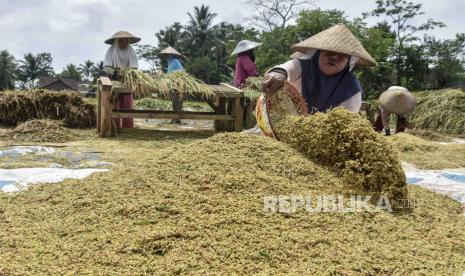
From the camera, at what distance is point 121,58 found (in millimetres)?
6160

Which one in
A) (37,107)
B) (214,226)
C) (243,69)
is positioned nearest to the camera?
(214,226)

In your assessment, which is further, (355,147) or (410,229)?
(355,147)

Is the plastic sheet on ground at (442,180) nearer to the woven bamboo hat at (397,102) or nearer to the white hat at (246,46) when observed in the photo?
the woven bamboo hat at (397,102)

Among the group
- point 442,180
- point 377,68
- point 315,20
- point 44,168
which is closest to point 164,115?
point 44,168

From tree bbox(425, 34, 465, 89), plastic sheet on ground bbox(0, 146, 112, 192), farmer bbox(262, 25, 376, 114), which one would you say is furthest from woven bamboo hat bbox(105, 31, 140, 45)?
tree bbox(425, 34, 465, 89)

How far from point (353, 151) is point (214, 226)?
3.09 feet

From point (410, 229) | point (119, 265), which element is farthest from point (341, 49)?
point (119, 265)

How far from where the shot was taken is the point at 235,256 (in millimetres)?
1538

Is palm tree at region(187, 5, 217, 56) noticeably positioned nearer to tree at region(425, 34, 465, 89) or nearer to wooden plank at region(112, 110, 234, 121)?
tree at region(425, 34, 465, 89)

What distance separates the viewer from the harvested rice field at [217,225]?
4.99 feet

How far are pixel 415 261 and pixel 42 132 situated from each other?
4215 millimetres

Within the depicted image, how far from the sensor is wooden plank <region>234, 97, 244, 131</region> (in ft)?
19.5

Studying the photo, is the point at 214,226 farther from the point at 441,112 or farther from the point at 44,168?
the point at 441,112

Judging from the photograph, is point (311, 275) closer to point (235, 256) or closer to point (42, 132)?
point (235, 256)
